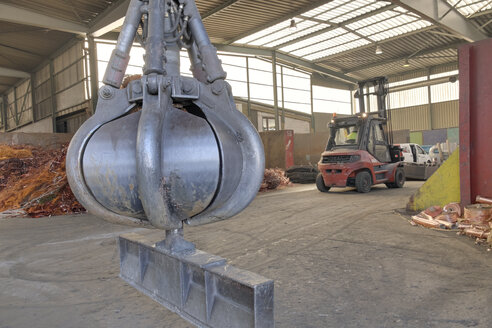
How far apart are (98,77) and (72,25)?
7.94ft

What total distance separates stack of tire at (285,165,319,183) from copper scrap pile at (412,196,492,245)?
781 cm

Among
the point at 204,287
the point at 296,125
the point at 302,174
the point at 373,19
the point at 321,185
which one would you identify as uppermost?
the point at 373,19

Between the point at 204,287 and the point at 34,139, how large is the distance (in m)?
11.7

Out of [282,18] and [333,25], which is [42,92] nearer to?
[282,18]

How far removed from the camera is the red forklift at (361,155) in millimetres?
9008

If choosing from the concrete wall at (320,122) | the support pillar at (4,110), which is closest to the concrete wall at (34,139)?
the concrete wall at (320,122)

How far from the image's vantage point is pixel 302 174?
42.6ft

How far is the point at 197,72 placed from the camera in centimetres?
152

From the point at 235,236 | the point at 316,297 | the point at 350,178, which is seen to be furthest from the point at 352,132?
the point at 316,297

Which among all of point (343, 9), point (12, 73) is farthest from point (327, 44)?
point (12, 73)

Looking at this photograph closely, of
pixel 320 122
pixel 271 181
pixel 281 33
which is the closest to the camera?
pixel 271 181

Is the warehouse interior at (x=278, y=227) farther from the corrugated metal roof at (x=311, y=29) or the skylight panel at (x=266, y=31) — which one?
the skylight panel at (x=266, y=31)

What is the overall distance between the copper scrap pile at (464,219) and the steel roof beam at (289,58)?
47.7ft

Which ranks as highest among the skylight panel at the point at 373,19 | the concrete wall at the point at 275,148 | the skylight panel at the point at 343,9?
the skylight panel at the point at 343,9
